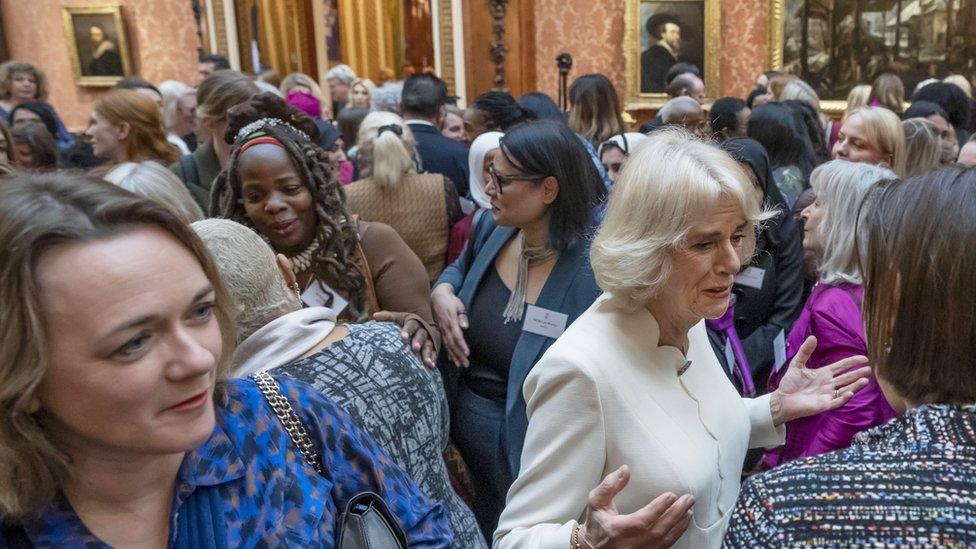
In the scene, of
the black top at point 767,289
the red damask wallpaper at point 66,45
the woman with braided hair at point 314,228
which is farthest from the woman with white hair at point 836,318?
the red damask wallpaper at point 66,45

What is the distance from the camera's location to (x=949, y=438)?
3.64 ft

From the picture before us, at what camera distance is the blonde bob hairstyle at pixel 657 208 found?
1852 mm

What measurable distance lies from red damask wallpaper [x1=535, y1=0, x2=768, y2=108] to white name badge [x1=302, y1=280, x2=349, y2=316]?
31.1 ft

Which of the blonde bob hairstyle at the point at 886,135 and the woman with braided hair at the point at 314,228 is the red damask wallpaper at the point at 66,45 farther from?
the blonde bob hairstyle at the point at 886,135

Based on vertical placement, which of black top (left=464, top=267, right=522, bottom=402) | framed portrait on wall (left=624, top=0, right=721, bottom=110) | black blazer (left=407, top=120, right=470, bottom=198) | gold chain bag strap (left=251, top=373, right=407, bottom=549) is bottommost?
black top (left=464, top=267, right=522, bottom=402)

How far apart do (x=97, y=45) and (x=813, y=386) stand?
42.1 feet

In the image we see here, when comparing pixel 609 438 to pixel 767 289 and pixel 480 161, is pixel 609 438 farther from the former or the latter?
pixel 480 161

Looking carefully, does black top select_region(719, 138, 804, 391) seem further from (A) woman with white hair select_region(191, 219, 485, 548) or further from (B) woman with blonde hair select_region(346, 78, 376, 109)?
(B) woman with blonde hair select_region(346, 78, 376, 109)

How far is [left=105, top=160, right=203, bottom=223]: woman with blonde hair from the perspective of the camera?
2906 mm

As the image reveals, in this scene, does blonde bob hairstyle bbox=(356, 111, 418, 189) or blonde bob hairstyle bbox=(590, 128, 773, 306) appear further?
blonde bob hairstyle bbox=(356, 111, 418, 189)

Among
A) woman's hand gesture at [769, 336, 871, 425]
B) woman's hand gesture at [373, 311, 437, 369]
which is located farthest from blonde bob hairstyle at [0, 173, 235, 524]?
woman's hand gesture at [769, 336, 871, 425]

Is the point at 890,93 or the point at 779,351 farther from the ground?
the point at 890,93

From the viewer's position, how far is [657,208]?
6.14 ft

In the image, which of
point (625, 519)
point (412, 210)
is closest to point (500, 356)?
point (625, 519)
